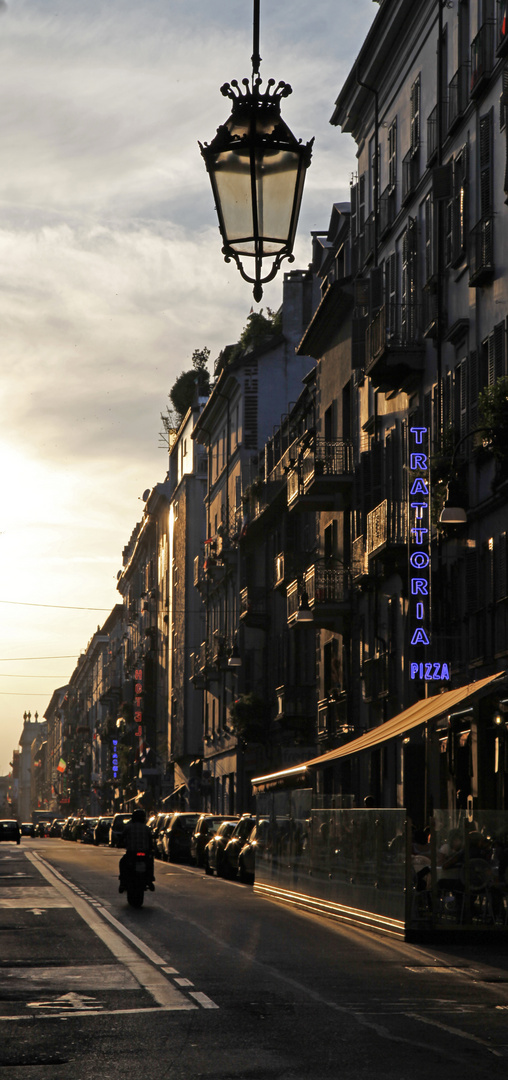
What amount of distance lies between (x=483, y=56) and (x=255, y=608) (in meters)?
30.2

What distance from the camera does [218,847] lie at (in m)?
35.7

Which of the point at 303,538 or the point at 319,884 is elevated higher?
the point at 303,538

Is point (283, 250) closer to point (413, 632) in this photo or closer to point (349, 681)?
point (413, 632)

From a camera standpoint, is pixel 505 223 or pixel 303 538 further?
pixel 303 538

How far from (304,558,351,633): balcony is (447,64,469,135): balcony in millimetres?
12929

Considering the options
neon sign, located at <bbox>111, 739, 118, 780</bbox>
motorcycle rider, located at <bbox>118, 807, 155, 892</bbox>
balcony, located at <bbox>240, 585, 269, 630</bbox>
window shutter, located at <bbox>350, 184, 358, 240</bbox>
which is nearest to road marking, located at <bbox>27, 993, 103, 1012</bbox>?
motorcycle rider, located at <bbox>118, 807, 155, 892</bbox>

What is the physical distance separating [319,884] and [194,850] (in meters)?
18.4

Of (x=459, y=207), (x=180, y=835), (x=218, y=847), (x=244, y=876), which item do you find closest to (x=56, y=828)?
(x=180, y=835)

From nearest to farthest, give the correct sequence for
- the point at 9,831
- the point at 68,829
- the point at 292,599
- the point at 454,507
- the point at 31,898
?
the point at 454,507 < the point at 31,898 < the point at 292,599 < the point at 9,831 < the point at 68,829

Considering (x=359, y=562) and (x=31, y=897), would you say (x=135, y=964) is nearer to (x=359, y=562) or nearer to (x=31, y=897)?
(x=31, y=897)

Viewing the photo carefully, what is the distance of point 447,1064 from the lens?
8.91 metres

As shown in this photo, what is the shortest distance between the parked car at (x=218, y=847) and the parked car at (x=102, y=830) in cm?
3138

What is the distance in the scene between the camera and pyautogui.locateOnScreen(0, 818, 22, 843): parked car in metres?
74.5

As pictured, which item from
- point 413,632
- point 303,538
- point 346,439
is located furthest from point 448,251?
point 303,538
